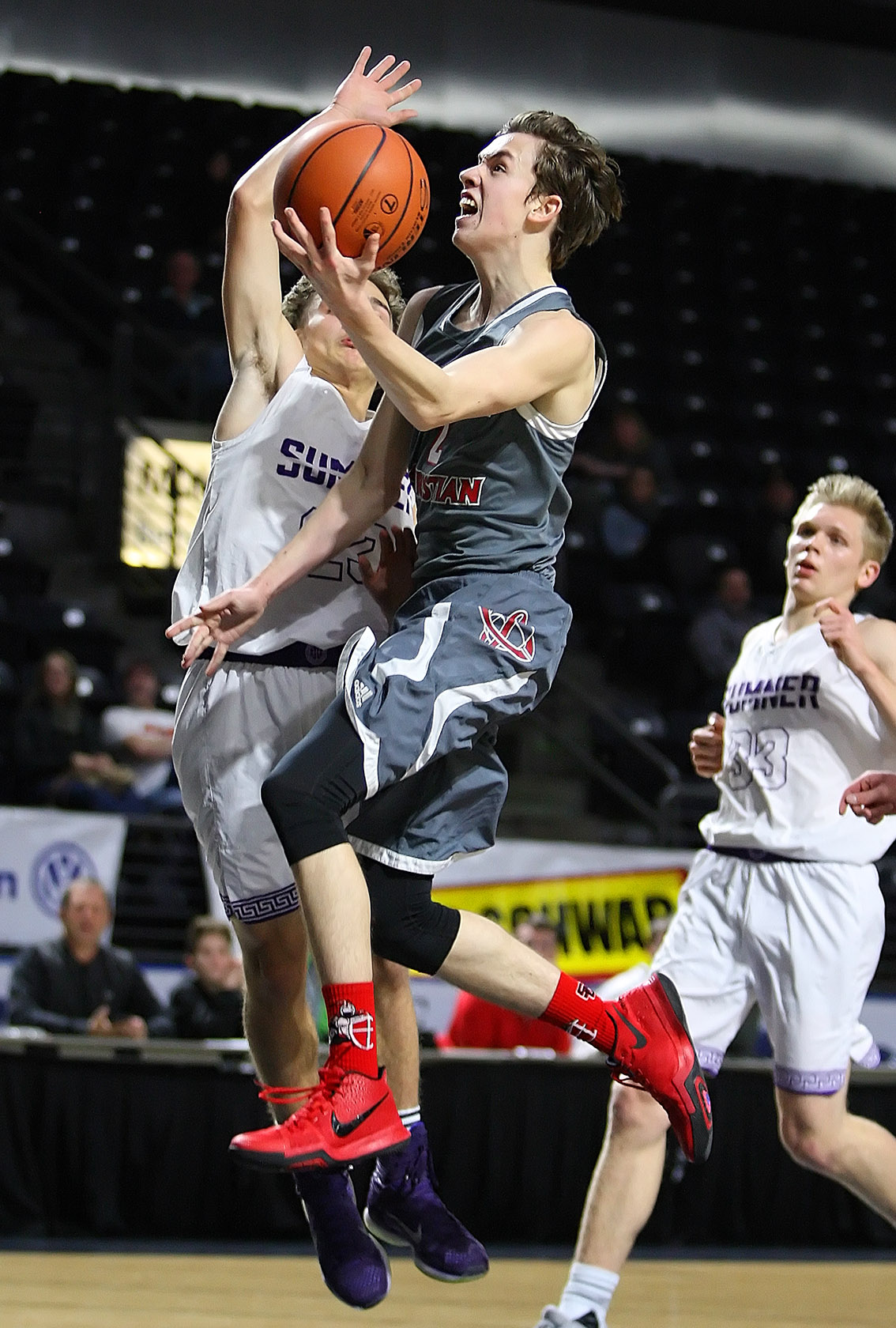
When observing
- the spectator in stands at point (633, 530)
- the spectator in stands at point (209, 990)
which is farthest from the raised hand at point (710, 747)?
the spectator in stands at point (633, 530)

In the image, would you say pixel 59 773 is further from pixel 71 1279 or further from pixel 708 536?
pixel 708 536

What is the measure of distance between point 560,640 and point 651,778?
686cm

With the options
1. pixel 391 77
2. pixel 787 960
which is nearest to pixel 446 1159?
pixel 787 960

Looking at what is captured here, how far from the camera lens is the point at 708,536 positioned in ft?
37.3

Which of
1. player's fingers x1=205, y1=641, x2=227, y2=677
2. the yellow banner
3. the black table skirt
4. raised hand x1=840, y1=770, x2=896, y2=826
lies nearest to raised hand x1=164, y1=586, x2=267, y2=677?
player's fingers x1=205, y1=641, x2=227, y2=677

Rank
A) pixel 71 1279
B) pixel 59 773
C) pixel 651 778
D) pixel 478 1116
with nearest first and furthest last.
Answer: pixel 71 1279 < pixel 478 1116 < pixel 59 773 < pixel 651 778

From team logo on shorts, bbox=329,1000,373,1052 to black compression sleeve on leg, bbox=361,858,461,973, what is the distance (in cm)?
22

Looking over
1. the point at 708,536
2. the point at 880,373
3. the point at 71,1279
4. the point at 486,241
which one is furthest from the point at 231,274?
the point at 880,373

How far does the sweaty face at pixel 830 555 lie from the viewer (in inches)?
178

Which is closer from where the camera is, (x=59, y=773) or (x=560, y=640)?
(x=560, y=640)

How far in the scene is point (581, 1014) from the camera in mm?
3293

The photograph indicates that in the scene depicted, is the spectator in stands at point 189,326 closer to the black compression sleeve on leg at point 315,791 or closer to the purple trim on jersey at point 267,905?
the purple trim on jersey at point 267,905

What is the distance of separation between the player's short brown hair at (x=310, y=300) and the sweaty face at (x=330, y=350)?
10 centimetres

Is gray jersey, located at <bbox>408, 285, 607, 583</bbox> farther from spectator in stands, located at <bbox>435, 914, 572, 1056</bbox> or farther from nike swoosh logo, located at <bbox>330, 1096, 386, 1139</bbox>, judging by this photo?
spectator in stands, located at <bbox>435, 914, 572, 1056</bbox>
